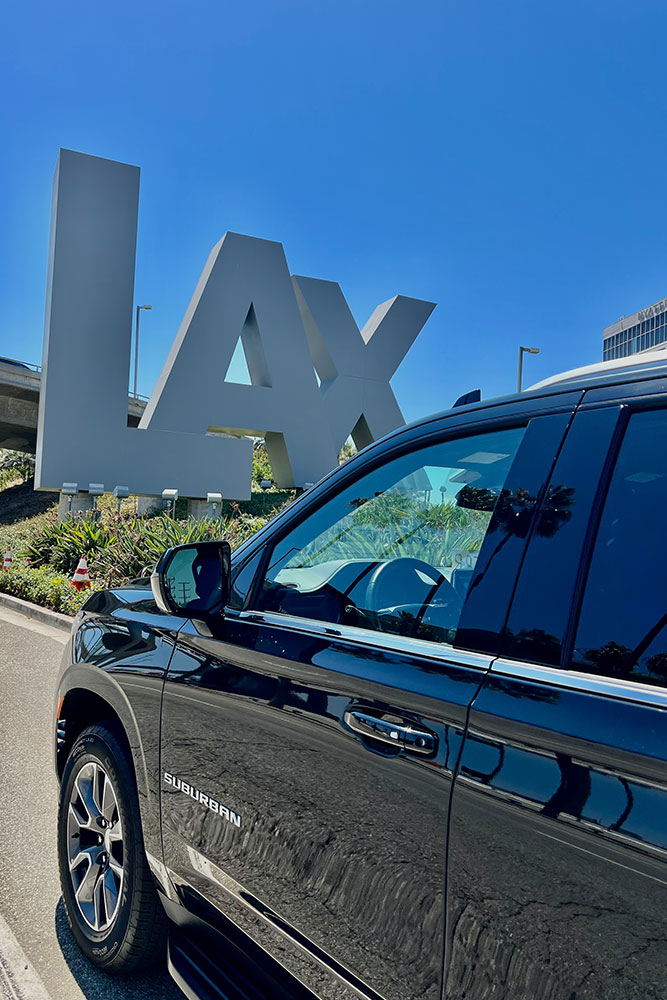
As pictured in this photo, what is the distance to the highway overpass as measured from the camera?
34.6m

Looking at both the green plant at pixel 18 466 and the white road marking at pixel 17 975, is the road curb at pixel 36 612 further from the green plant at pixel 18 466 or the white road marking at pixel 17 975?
the green plant at pixel 18 466

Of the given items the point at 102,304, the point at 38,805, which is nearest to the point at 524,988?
the point at 38,805

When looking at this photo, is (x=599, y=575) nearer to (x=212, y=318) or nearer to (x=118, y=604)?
(x=118, y=604)

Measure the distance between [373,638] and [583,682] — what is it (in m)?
0.57

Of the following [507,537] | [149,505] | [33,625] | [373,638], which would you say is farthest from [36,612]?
[149,505]

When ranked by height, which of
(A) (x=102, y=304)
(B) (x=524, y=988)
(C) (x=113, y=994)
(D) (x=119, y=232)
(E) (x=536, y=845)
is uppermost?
(D) (x=119, y=232)

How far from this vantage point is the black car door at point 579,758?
44.3 inches

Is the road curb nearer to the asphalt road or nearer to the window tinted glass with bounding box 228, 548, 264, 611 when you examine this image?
the asphalt road

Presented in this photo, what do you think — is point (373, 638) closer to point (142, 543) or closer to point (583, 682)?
point (583, 682)

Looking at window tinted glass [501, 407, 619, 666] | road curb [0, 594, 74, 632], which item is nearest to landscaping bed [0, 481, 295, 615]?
road curb [0, 594, 74, 632]

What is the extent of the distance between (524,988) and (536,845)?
0.71 feet

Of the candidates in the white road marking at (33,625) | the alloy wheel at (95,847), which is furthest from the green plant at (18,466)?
the alloy wheel at (95,847)

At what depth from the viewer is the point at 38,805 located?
13.8 feet

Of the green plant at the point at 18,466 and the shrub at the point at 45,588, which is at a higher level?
the green plant at the point at 18,466
